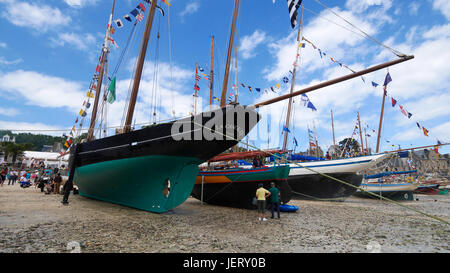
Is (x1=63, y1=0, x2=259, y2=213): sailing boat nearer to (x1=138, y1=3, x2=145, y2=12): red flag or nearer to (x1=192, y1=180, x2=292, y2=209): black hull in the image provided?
(x1=192, y1=180, x2=292, y2=209): black hull

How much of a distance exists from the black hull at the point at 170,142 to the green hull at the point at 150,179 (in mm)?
258

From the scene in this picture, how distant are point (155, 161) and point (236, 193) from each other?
208 inches

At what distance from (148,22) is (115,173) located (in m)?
7.96

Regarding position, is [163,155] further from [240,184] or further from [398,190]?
[398,190]

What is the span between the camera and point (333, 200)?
1919cm

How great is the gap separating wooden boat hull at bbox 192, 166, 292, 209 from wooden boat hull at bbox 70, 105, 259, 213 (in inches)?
103

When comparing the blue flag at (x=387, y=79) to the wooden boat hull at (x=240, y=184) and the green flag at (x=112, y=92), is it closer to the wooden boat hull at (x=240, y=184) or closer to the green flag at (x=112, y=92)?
the wooden boat hull at (x=240, y=184)

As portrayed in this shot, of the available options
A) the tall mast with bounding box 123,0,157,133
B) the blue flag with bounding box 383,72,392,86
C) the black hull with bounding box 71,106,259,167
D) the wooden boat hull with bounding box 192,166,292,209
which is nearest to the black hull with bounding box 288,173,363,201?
the wooden boat hull with bounding box 192,166,292,209

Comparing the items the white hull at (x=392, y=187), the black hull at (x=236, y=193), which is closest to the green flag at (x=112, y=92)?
the black hull at (x=236, y=193)

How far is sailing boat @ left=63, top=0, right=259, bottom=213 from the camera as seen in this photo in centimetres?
841

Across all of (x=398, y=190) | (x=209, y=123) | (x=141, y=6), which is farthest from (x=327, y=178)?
(x=141, y=6)

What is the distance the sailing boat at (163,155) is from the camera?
27.6ft
